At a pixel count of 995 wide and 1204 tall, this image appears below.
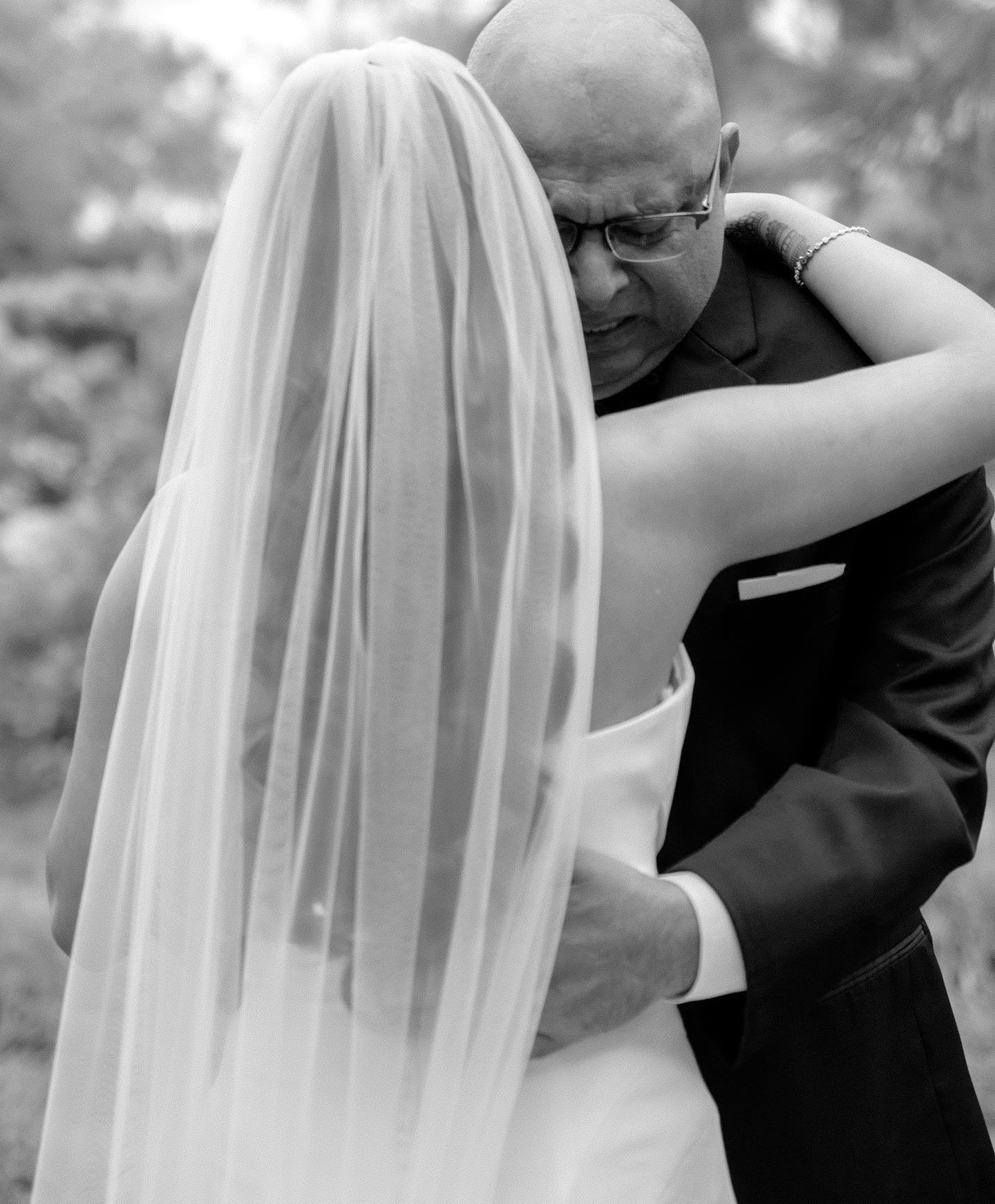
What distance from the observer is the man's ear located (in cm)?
189

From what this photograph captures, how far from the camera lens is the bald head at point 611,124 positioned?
5.38ft

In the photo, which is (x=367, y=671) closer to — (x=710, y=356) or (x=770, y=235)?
(x=710, y=356)

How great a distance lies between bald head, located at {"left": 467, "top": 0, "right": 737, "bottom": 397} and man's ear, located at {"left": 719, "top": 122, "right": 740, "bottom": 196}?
123 mm

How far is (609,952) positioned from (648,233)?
804mm

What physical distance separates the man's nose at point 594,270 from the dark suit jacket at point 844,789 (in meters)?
0.18

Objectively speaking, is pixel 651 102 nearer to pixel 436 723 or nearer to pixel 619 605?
pixel 619 605

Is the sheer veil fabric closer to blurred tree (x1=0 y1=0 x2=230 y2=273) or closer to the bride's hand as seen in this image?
the bride's hand

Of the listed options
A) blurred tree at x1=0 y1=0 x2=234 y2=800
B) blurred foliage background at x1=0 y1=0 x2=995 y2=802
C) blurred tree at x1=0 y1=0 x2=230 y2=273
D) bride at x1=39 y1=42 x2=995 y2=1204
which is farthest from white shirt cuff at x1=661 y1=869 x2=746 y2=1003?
blurred tree at x1=0 y1=0 x2=230 y2=273

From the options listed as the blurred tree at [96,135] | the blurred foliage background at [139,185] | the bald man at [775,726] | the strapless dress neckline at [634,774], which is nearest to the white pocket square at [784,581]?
Result: the bald man at [775,726]

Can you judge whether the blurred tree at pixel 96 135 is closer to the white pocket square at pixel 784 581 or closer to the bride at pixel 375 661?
the white pocket square at pixel 784 581

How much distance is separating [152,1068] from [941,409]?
103 cm

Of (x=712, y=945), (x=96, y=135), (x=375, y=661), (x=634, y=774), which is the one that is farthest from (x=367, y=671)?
(x=96, y=135)

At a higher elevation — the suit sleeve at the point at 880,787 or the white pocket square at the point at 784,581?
the white pocket square at the point at 784,581

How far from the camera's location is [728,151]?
191 centimetres
